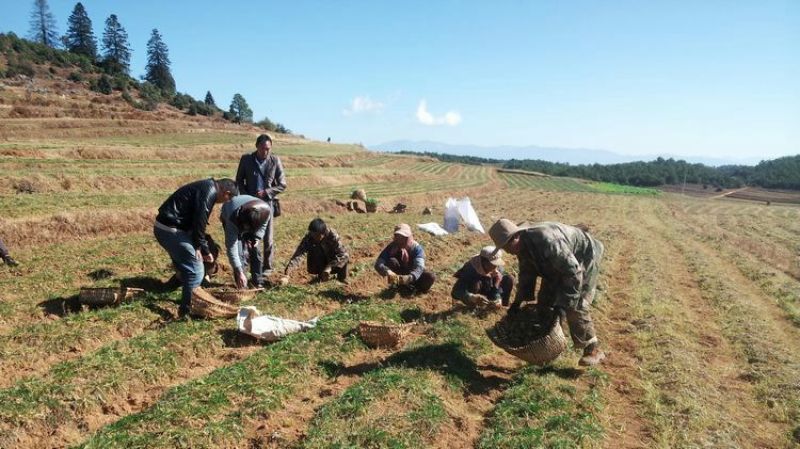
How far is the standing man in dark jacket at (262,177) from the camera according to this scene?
904 centimetres

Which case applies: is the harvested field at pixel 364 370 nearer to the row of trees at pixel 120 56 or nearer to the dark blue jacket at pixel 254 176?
the dark blue jacket at pixel 254 176

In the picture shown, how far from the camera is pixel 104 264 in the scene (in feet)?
33.3

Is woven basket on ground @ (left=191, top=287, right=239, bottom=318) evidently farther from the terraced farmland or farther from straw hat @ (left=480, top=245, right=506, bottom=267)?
straw hat @ (left=480, top=245, right=506, bottom=267)

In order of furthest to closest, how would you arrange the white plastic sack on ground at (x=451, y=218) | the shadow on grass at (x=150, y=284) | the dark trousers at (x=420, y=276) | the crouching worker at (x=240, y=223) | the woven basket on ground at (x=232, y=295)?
the white plastic sack on ground at (x=451, y=218), the dark trousers at (x=420, y=276), the shadow on grass at (x=150, y=284), the woven basket on ground at (x=232, y=295), the crouching worker at (x=240, y=223)

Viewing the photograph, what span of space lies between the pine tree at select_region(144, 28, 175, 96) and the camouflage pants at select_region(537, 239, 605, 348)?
103187 millimetres

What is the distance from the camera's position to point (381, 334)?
271 inches

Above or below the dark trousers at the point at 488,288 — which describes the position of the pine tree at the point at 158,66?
above

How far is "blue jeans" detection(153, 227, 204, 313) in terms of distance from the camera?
23.0 feet

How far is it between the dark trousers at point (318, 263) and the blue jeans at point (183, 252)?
8.92ft

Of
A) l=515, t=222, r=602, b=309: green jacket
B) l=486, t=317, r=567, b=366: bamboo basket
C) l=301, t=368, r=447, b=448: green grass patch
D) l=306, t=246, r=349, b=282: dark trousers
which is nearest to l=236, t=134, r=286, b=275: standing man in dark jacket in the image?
l=306, t=246, r=349, b=282: dark trousers

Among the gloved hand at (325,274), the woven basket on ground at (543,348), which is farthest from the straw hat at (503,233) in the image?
the gloved hand at (325,274)

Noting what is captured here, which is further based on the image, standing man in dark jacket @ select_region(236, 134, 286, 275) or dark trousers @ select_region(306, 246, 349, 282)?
dark trousers @ select_region(306, 246, 349, 282)

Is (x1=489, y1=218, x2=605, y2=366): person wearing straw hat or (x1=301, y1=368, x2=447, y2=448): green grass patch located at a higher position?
(x1=489, y1=218, x2=605, y2=366): person wearing straw hat

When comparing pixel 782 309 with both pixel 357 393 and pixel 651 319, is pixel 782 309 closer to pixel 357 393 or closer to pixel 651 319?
pixel 651 319
